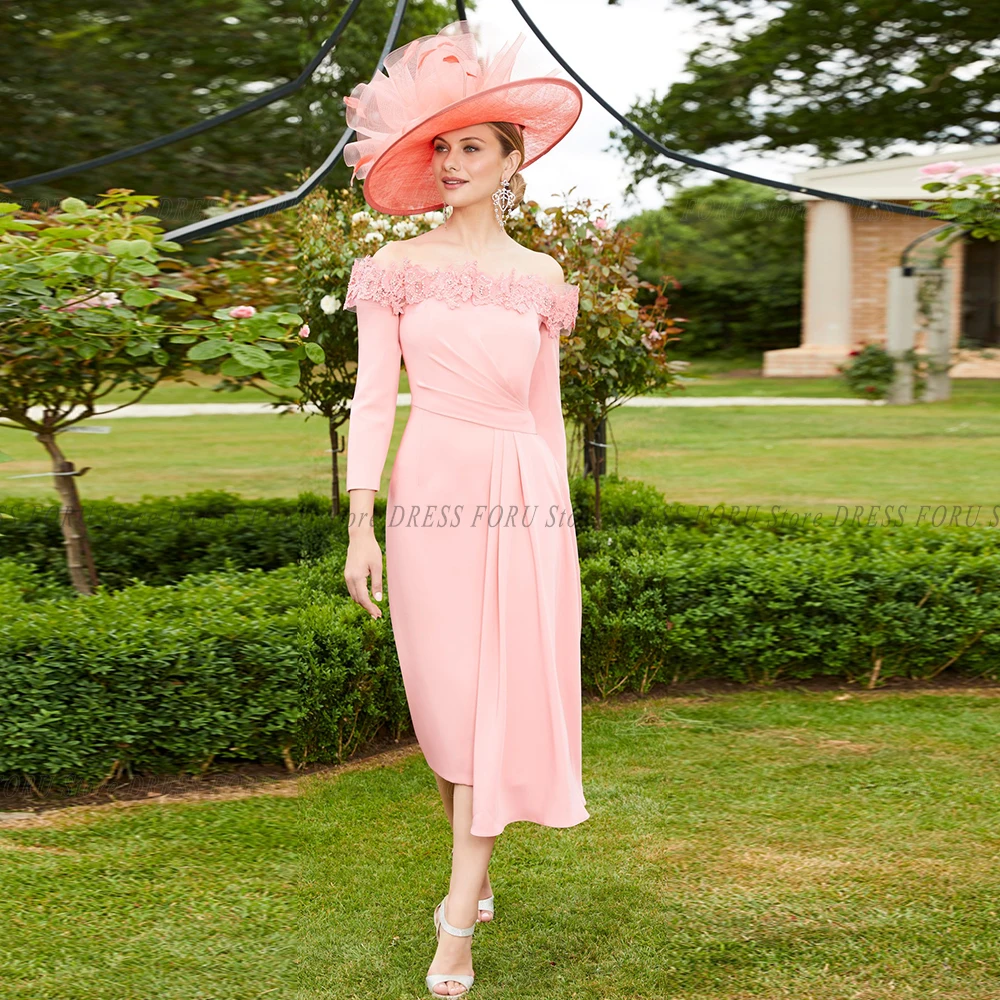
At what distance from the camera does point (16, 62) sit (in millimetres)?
6863

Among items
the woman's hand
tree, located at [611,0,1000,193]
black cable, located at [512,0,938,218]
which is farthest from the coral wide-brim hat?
tree, located at [611,0,1000,193]

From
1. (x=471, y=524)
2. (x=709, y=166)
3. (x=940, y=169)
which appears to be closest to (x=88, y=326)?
(x=471, y=524)

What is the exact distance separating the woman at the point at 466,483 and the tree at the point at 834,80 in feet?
14.8

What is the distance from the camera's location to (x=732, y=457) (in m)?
6.40

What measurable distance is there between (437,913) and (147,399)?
4669 mm

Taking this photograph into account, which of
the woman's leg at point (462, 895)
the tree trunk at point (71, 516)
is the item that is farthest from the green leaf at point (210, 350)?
the woman's leg at point (462, 895)

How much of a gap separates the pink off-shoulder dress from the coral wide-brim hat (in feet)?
0.93

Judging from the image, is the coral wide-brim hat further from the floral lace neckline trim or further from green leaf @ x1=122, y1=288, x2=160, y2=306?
green leaf @ x1=122, y1=288, x2=160, y2=306

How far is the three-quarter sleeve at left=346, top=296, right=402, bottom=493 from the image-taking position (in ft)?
7.97

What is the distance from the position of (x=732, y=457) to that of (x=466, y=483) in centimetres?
418

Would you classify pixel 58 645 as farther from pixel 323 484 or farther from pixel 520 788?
pixel 323 484

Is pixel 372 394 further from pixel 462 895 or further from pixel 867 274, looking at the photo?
pixel 867 274

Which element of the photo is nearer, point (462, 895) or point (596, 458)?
point (462, 895)

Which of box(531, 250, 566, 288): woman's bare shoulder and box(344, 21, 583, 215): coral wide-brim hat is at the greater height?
box(344, 21, 583, 215): coral wide-brim hat
